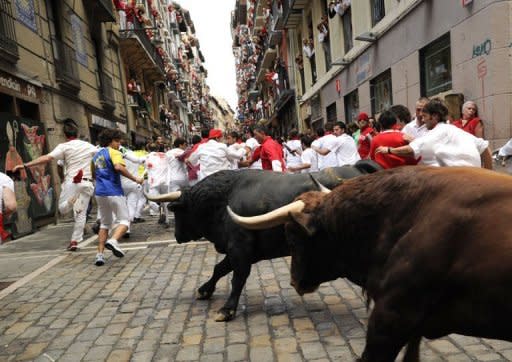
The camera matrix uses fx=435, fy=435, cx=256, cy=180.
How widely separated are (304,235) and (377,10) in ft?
40.5

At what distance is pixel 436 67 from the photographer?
970 centimetres

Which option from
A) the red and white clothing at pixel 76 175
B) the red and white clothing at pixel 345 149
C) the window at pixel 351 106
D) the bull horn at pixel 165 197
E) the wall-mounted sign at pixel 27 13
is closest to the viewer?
the bull horn at pixel 165 197

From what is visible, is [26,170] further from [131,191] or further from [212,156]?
[212,156]

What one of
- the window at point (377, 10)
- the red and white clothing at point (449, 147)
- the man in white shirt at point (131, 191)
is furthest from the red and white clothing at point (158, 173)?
the window at point (377, 10)

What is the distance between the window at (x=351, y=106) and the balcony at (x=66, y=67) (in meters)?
9.58

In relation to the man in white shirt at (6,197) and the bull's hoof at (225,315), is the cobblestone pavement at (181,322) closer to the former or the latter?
the bull's hoof at (225,315)

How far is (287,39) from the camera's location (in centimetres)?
2741

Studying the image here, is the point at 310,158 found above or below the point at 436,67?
below

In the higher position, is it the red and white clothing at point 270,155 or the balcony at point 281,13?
the balcony at point 281,13

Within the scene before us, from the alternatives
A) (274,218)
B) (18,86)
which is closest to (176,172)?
(18,86)

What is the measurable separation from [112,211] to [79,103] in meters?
9.41

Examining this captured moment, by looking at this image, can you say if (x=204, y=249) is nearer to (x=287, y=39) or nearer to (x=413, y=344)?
(x=413, y=344)

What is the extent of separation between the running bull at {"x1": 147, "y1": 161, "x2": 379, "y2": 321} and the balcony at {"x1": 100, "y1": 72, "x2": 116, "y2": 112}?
14.5 m

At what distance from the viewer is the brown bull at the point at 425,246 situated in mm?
1664
